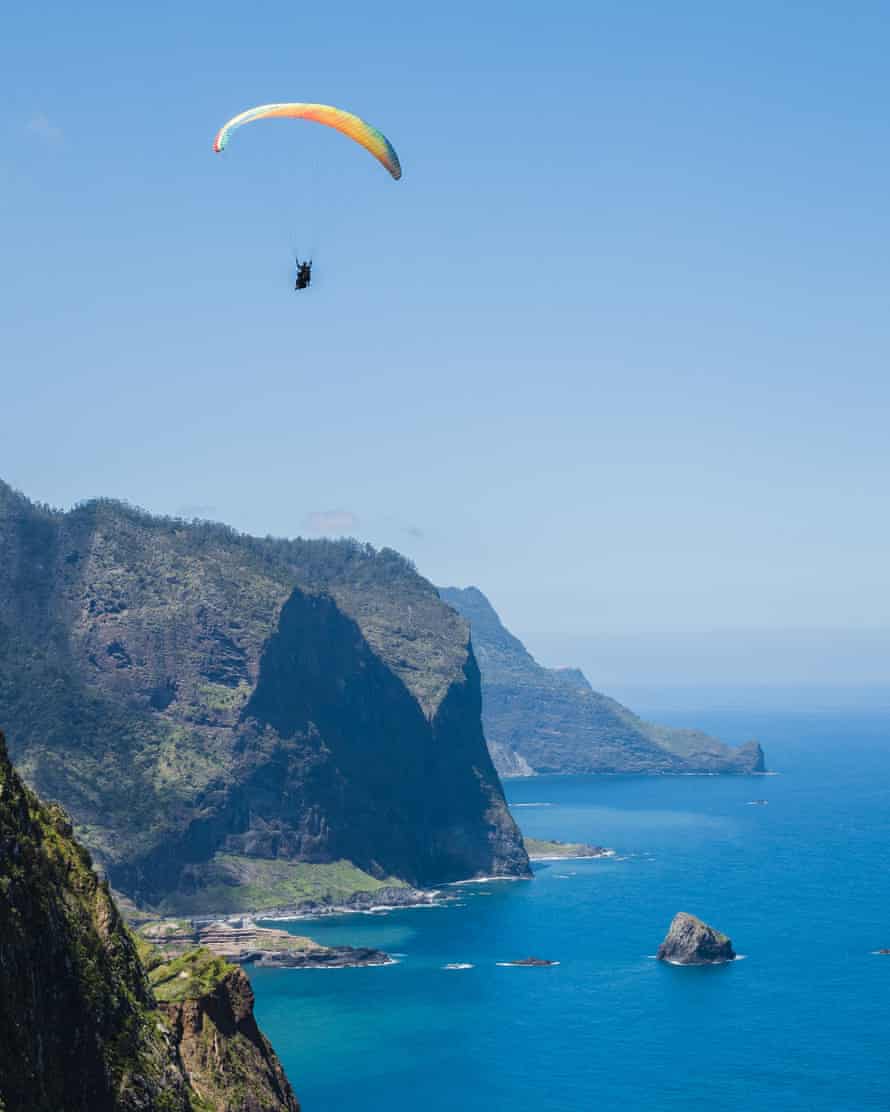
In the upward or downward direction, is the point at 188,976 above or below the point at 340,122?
below

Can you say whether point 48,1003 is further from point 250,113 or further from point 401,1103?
point 401,1103

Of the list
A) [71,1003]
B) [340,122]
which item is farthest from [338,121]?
[71,1003]

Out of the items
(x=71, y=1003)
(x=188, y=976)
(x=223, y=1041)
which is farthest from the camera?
(x=188, y=976)

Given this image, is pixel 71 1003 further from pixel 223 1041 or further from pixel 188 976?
pixel 188 976

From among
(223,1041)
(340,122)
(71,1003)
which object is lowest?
(223,1041)

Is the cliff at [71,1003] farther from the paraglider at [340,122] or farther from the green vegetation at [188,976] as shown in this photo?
the paraglider at [340,122]

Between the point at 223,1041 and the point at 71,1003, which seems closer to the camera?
the point at 71,1003

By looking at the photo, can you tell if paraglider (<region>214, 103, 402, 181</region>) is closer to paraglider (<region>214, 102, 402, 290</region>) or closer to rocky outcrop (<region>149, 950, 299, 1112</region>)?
paraglider (<region>214, 102, 402, 290</region>)

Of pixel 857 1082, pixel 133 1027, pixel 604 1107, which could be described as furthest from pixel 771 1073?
pixel 133 1027

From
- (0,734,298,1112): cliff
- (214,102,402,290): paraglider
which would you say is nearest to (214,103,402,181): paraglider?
(214,102,402,290): paraglider
